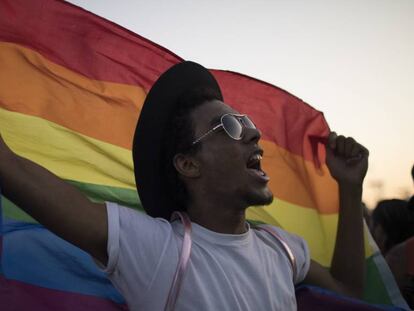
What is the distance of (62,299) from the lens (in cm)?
225

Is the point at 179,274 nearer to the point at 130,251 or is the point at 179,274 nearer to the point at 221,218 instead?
the point at 130,251

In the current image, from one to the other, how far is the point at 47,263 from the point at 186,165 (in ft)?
2.49

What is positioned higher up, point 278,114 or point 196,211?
point 278,114

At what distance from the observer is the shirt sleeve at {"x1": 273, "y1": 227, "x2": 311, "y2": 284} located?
237 centimetres

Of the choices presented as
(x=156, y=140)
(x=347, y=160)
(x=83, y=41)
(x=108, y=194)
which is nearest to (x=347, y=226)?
(x=347, y=160)

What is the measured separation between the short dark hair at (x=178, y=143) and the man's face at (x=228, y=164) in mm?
35

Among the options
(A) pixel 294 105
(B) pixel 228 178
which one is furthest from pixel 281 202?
(B) pixel 228 178

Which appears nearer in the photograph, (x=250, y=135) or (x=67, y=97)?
(x=250, y=135)

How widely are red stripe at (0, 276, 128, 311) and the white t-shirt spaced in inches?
16.8

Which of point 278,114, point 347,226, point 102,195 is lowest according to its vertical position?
point 102,195

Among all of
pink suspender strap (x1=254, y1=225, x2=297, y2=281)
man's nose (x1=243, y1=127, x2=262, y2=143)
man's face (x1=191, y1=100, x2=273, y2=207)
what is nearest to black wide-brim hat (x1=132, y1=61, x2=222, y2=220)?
man's face (x1=191, y1=100, x2=273, y2=207)

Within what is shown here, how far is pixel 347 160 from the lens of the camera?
2.79m

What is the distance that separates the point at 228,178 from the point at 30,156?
955 mm

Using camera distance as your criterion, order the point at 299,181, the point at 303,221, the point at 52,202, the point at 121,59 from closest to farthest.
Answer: the point at 52,202 < the point at 121,59 < the point at 303,221 < the point at 299,181
